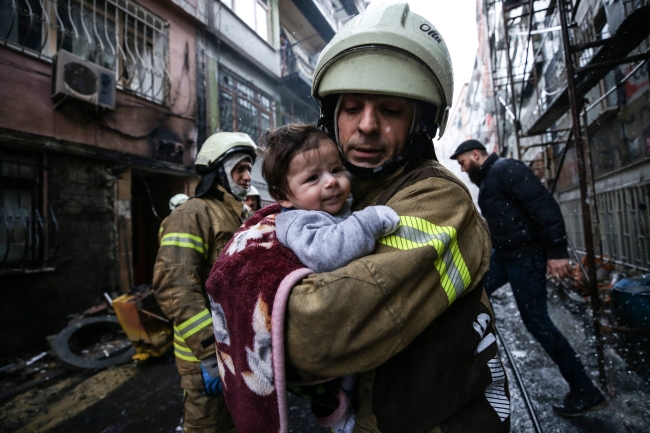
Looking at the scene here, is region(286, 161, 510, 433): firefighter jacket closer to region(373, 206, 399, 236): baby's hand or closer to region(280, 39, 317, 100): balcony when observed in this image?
region(373, 206, 399, 236): baby's hand

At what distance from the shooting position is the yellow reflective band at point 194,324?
6.61ft

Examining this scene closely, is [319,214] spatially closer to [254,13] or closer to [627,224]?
[627,224]

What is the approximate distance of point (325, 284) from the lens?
78 centimetres

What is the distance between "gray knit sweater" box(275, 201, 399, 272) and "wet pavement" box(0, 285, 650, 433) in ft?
8.72

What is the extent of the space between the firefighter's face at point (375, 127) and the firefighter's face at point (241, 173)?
1.80m

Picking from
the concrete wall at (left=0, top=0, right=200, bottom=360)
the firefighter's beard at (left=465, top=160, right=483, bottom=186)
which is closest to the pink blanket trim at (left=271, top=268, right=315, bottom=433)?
the firefighter's beard at (left=465, top=160, right=483, bottom=186)

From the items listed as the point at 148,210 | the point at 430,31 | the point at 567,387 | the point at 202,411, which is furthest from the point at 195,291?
the point at 148,210

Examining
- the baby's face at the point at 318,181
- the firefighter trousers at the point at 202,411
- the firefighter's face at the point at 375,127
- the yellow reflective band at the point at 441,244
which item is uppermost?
the firefighter's face at the point at 375,127

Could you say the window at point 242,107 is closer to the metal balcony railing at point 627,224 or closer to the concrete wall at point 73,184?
the concrete wall at point 73,184

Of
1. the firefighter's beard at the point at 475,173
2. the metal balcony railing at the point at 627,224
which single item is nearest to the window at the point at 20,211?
the firefighter's beard at the point at 475,173

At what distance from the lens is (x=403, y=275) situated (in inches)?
31.0

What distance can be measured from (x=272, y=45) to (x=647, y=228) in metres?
11.8

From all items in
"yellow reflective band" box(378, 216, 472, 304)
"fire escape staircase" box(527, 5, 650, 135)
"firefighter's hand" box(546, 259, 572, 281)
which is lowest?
"firefighter's hand" box(546, 259, 572, 281)

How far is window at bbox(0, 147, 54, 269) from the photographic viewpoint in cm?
Result: 491
